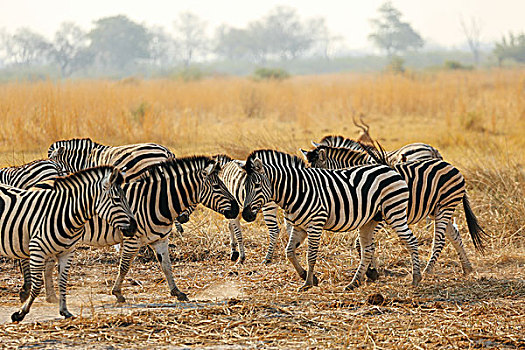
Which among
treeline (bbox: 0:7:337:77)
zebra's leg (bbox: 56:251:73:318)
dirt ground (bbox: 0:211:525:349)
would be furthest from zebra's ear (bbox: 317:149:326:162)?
treeline (bbox: 0:7:337:77)

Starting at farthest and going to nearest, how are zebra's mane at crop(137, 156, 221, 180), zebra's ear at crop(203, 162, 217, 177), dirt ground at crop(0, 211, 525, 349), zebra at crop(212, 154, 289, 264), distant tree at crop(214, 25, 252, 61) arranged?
1. distant tree at crop(214, 25, 252, 61)
2. zebra at crop(212, 154, 289, 264)
3. zebra's mane at crop(137, 156, 221, 180)
4. zebra's ear at crop(203, 162, 217, 177)
5. dirt ground at crop(0, 211, 525, 349)

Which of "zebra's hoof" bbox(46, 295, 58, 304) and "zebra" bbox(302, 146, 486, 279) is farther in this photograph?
"zebra" bbox(302, 146, 486, 279)

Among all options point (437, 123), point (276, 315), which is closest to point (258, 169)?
point (276, 315)

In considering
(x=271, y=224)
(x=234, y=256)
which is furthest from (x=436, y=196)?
(x=234, y=256)

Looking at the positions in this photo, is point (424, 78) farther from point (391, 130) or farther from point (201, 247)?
point (201, 247)

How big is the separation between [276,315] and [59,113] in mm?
9564

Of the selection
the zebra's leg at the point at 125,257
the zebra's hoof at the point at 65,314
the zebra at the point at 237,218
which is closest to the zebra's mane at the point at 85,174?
the zebra's leg at the point at 125,257

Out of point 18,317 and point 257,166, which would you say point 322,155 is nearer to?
point 257,166

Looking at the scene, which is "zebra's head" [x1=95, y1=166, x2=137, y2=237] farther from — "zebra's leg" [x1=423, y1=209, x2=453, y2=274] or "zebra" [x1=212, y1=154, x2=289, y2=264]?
"zebra's leg" [x1=423, y1=209, x2=453, y2=274]

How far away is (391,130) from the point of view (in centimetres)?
1848

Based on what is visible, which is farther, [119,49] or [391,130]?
[119,49]

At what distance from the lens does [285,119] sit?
71.1ft

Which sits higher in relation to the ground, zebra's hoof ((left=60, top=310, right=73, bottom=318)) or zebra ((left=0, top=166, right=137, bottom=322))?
zebra ((left=0, top=166, right=137, bottom=322))

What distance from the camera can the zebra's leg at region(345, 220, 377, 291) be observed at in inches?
263
